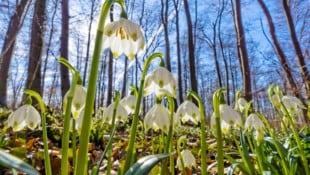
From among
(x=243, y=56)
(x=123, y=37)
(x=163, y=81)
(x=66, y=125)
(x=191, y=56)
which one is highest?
(x=191, y=56)

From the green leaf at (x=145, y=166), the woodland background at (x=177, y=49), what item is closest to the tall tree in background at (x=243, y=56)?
the woodland background at (x=177, y=49)

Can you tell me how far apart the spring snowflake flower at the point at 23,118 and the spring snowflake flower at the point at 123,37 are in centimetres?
43

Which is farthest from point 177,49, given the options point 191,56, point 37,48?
point 37,48

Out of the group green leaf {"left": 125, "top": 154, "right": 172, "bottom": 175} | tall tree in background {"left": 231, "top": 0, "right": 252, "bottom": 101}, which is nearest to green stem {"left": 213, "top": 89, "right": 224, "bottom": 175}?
green leaf {"left": 125, "top": 154, "right": 172, "bottom": 175}

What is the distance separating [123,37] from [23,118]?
0.52 metres

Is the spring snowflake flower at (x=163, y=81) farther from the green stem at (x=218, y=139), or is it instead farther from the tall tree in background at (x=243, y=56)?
the tall tree in background at (x=243, y=56)

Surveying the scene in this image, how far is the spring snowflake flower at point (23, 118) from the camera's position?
4.03ft

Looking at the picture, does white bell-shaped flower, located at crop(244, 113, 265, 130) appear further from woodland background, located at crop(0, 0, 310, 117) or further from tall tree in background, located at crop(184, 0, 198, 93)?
tall tree in background, located at crop(184, 0, 198, 93)

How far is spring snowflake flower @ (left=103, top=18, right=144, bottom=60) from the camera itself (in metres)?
0.99

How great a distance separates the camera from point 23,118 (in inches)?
48.8

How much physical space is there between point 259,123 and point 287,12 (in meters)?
7.55

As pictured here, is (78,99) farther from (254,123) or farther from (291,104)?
(291,104)

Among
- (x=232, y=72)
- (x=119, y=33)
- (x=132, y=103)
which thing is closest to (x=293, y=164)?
(x=132, y=103)

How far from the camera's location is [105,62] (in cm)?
1834
